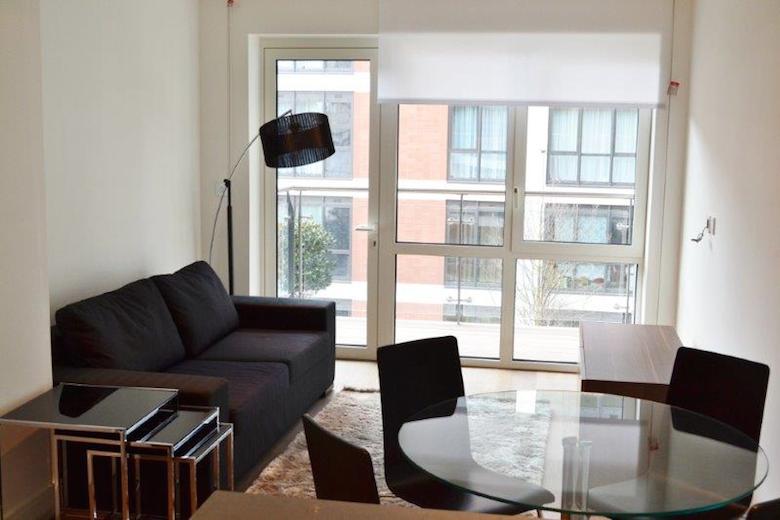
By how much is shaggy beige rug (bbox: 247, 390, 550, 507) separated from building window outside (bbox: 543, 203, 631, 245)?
1688mm

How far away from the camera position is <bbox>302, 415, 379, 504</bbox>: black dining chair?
2.50 meters

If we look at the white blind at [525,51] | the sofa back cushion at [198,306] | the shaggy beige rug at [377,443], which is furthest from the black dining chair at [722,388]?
the white blind at [525,51]

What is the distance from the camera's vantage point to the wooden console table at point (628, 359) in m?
3.92

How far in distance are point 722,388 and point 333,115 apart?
3598 millimetres

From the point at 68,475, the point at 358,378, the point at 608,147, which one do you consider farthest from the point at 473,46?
the point at 68,475

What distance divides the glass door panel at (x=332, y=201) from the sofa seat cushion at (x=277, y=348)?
3.23 ft

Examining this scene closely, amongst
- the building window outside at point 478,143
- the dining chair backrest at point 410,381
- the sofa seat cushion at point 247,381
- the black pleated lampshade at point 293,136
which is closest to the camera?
the dining chair backrest at point 410,381

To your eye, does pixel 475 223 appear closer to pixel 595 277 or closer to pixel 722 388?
pixel 595 277

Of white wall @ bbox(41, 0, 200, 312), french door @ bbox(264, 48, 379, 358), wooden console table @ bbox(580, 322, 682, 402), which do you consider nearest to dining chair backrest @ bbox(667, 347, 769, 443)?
wooden console table @ bbox(580, 322, 682, 402)

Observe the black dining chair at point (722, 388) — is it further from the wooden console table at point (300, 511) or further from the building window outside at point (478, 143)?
the building window outside at point (478, 143)

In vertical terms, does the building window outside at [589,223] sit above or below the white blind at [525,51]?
below

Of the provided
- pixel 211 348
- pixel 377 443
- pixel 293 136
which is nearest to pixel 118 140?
pixel 293 136

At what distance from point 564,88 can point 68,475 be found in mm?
3756

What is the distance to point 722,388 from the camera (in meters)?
3.44
